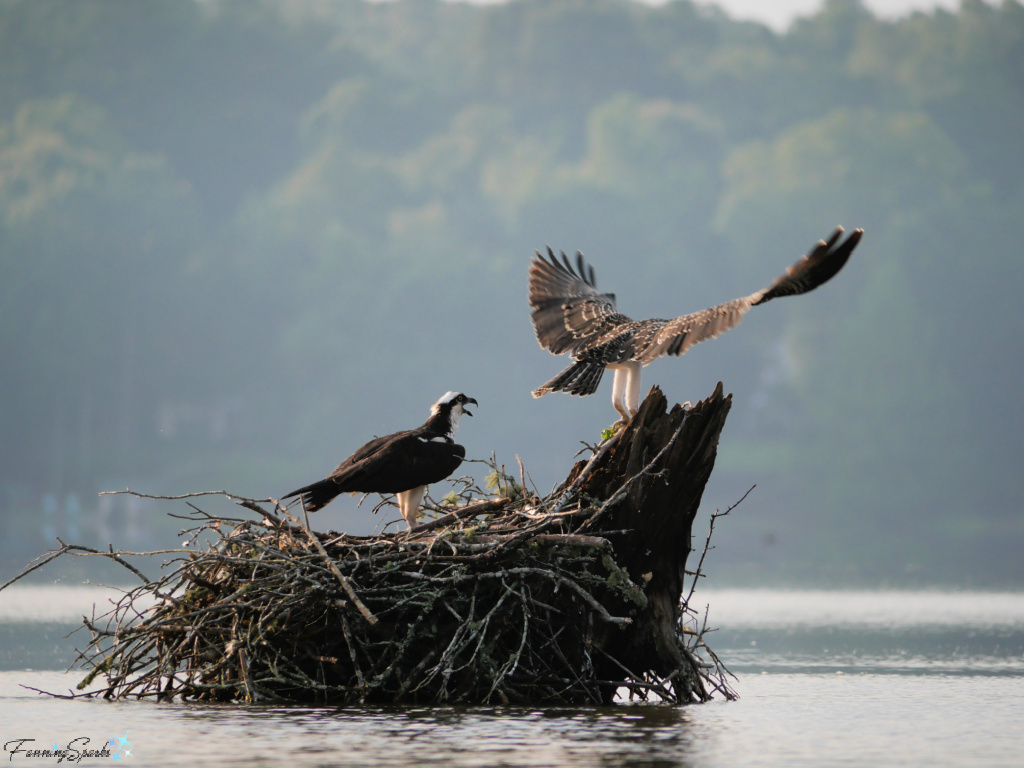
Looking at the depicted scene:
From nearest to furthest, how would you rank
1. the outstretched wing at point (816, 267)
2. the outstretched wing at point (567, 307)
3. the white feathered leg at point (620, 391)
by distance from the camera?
the outstretched wing at point (816, 267) → the white feathered leg at point (620, 391) → the outstretched wing at point (567, 307)

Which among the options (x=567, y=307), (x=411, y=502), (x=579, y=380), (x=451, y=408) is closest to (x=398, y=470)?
(x=411, y=502)

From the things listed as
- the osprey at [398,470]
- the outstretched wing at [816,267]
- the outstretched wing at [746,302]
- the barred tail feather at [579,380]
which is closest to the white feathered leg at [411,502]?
the osprey at [398,470]

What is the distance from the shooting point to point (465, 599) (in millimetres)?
10297

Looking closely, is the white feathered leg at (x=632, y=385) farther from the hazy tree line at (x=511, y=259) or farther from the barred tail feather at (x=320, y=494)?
the hazy tree line at (x=511, y=259)

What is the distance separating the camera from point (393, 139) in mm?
135000

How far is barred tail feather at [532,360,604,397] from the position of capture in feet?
38.0

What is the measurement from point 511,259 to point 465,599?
97594mm

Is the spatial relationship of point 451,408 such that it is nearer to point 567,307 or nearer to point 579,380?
point 579,380

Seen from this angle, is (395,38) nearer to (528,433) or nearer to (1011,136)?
(1011,136)

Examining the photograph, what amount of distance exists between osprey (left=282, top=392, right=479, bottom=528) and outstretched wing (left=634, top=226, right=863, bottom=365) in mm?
1885

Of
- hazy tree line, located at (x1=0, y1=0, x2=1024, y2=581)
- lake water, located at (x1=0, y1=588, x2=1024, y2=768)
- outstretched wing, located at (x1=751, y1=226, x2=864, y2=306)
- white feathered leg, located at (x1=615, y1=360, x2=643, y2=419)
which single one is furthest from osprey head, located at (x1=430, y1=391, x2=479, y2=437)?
hazy tree line, located at (x1=0, y1=0, x2=1024, y2=581)

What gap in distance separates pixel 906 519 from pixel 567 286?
69.7 meters

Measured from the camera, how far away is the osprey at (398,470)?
10914mm

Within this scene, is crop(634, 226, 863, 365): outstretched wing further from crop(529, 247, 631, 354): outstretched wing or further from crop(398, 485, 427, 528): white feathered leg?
crop(398, 485, 427, 528): white feathered leg
